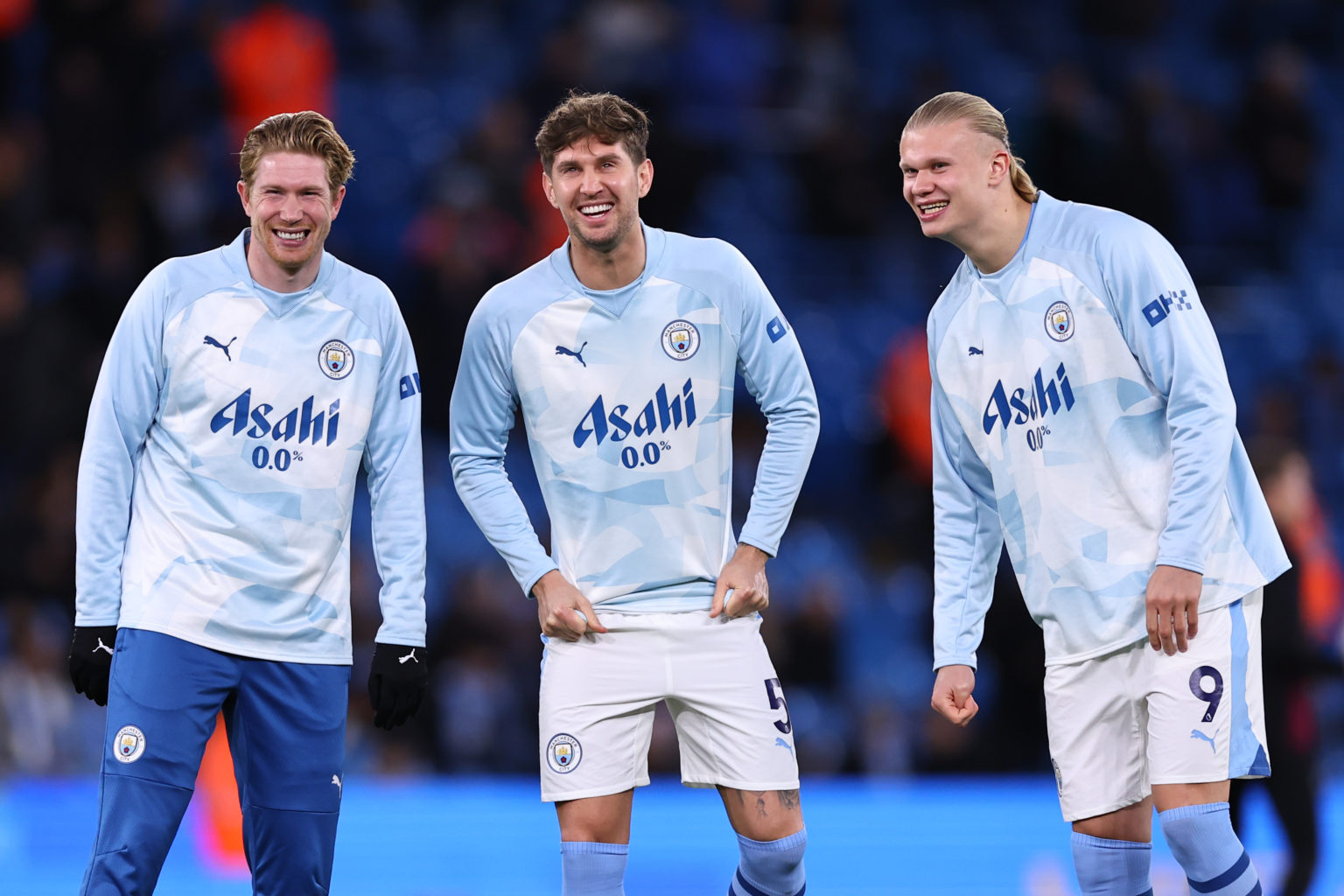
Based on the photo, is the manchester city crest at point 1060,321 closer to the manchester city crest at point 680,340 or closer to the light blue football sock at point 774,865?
the manchester city crest at point 680,340

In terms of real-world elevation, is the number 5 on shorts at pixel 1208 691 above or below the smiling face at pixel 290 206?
below

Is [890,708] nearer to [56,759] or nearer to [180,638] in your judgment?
[56,759]

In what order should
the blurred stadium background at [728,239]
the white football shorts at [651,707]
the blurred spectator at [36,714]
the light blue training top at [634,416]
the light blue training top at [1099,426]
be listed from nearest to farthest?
the light blue training top at [1099,426]
the white football shorts at [651,707]
the light blue training top at [634,416]
the blurred stadium background at [728,239]
the blurred spectator at [36,714]

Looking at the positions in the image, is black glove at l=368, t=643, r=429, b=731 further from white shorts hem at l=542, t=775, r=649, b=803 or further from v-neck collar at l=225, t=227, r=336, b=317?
v-neck collar at l=225, t=227, r=336, b=317

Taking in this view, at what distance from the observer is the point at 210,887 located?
22.9 ft

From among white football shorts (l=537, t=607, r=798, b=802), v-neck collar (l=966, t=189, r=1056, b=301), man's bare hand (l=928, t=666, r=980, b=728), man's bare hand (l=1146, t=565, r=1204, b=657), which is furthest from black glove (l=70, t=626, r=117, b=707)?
man's bare hand (l=1146, t=565, r=1204, b=657)

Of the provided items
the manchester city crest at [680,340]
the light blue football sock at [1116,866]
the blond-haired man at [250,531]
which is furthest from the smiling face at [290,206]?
the light blue football sock at [1116,866]

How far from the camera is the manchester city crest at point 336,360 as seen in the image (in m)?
4.46

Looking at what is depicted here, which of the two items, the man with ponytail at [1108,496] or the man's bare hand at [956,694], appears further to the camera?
the man's bare hand at [956,694]

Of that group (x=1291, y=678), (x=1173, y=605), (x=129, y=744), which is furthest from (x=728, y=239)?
(x=129, y=744)

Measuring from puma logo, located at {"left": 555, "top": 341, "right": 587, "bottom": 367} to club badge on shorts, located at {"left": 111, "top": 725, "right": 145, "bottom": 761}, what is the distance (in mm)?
1517

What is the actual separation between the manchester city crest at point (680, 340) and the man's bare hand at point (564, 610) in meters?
0.71

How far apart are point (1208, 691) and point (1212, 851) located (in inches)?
15.3

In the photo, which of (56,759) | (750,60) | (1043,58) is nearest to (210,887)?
(56,759)
